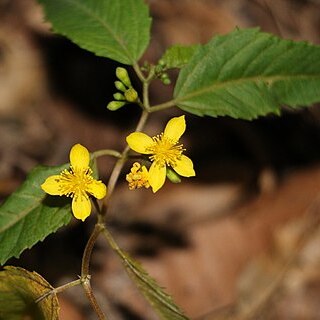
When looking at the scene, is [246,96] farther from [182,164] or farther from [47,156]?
[47,156]

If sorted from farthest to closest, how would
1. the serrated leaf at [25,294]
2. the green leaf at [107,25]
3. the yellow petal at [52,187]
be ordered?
the green leaf at [107,25]
the yellow petal at [52,187]
the serrated leaf at [25,294]

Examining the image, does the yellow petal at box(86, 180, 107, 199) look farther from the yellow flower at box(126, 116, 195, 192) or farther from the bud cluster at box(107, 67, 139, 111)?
the bud cluster at box(107, 67, 139, 111)

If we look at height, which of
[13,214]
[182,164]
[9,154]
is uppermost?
[182,164]

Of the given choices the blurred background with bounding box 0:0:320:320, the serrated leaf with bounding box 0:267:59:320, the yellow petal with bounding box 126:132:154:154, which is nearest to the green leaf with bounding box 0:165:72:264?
the serrated leaf with bounding box 0:267:59:320

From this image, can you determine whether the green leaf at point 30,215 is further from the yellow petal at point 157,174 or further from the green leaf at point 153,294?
the yellow petal at point 157,174

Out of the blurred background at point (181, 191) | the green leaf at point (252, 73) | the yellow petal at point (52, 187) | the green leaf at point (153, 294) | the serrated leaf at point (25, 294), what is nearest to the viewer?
the serrated leaf at point (25, 294)

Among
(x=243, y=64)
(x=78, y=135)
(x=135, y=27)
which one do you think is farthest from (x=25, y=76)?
(x=243, y=64)

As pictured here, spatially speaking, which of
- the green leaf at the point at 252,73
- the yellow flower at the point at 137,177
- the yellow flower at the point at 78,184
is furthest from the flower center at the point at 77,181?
the green leaf at the point at 252,73
